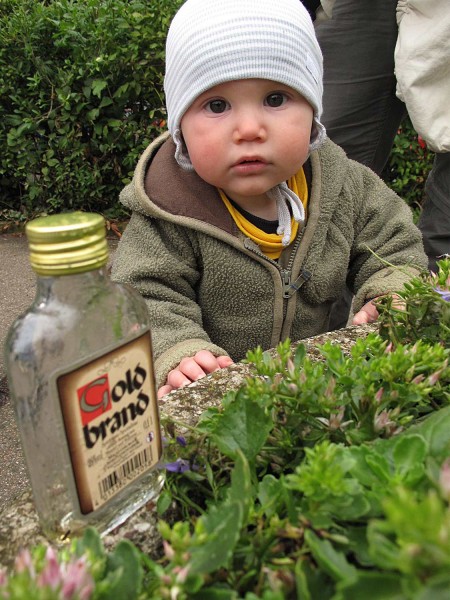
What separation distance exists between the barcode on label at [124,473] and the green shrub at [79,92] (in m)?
3.57

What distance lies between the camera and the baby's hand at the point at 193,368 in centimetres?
145

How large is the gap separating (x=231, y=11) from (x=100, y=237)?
109 centimetres

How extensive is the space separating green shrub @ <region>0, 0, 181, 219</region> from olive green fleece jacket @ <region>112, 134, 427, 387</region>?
89.6 inches

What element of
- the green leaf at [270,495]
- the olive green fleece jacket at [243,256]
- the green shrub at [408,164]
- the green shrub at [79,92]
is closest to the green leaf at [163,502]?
the green leaf at [270,495]

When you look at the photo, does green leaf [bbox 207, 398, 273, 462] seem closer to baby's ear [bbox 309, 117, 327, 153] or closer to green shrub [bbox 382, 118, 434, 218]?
baby's ear [bbox 309, 117, 327, 153]

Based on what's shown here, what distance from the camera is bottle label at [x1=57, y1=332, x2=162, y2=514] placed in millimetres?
671

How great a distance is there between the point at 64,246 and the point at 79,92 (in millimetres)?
3878

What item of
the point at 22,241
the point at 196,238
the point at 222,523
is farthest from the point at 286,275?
the point at 22,241

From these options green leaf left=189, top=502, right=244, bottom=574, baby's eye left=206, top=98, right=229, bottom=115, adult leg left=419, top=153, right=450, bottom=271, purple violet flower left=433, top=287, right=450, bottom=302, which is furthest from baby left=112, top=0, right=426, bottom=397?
adult leg left=419, top=153, right=450, bottom=271

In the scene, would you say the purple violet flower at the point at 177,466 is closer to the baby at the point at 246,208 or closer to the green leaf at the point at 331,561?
the green leaf at the point at 331,561

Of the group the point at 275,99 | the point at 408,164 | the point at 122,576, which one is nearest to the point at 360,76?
the point at 275,99

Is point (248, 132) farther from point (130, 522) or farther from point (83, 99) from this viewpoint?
point (83, 99)

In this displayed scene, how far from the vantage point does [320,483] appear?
22.5 inches

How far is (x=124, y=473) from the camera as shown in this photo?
0.76 m
